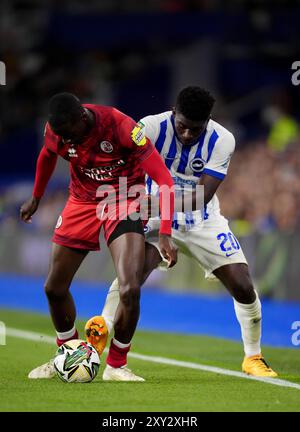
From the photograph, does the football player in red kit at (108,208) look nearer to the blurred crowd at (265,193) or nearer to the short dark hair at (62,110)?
the short dark hair at (62,110)

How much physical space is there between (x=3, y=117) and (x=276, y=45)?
735 centimetres

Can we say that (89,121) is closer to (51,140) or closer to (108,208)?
(51,140)

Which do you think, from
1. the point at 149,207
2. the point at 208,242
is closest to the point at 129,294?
the point at 149,207

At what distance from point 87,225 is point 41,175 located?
648mm

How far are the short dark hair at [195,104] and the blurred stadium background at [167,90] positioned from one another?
17.7ft

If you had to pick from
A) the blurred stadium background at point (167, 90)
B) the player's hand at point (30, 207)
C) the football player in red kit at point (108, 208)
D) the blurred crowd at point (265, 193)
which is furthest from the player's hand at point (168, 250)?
the blurred crowd at point (265, 193)

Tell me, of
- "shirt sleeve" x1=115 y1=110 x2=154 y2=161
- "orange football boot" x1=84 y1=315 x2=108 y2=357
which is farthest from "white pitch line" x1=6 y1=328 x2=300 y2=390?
"shirt sleeve" x1=115 y1=110 x2=154 y2=161

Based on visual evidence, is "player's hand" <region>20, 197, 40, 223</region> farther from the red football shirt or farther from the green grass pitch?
the green grass pitch

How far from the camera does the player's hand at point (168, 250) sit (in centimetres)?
809

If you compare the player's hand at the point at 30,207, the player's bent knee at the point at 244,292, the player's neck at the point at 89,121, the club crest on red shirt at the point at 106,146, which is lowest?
the player's bent knee at the point at 244,292

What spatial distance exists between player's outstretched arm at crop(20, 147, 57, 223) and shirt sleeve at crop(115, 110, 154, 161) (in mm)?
676

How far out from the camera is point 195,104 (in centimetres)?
870

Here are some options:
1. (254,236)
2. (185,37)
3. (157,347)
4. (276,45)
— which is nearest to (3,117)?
(185,37)

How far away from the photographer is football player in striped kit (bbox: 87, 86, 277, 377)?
914cm
